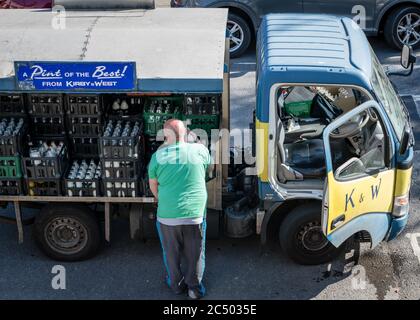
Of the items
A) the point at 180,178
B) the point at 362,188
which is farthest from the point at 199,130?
the point at 362,188

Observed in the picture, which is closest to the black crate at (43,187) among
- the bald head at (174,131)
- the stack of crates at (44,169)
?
the stack of crates at (44,169)

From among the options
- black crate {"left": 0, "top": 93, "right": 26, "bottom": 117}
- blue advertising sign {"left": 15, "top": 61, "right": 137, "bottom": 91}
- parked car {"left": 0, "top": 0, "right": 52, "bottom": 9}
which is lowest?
Answer: parked car {"left": 0, "top": 0, "right": 52, "bottom": 9}

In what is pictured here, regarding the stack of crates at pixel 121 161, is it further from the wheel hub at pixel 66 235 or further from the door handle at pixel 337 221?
the door handle at pixel 337 221

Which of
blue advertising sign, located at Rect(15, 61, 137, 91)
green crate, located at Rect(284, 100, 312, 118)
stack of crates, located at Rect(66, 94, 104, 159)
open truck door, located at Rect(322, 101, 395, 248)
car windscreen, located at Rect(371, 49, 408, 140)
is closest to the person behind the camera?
open truck door, located at Rect(322, 101, 395, 248)

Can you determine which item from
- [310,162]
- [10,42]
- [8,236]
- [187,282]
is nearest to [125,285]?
[187,282]

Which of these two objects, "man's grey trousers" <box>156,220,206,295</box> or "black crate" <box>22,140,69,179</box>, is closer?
"man's grey trousers" <box>156,220,206,295</box>

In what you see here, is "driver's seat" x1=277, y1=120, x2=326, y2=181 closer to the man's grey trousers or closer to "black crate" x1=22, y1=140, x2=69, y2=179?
the man's grey trousers

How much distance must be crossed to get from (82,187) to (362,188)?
270 cm

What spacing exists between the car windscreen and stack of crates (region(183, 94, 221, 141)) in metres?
1.53

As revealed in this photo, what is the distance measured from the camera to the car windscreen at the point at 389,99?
6.90 metres

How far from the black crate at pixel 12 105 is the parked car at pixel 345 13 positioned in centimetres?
595

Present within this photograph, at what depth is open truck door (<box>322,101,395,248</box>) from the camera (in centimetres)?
658

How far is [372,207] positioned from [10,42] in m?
3.93

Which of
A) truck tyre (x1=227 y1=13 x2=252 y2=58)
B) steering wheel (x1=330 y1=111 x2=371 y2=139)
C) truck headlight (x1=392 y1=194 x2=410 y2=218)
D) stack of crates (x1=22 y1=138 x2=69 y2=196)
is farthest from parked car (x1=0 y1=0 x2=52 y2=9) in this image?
truck headlight (x1=392 y1=194 x2=410 y2=218)
